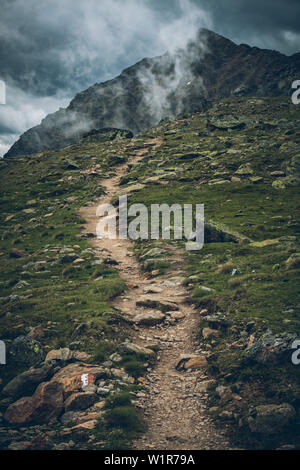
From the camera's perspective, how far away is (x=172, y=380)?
13.2m

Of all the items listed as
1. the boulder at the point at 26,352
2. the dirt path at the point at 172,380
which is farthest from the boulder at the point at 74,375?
the dirt path at the point at 172,380

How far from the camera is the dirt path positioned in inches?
396

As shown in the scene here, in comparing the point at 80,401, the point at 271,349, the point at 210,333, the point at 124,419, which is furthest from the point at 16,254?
the point at 271,349

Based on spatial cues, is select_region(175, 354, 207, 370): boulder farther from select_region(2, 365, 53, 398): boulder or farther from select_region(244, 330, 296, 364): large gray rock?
select_region(2, 365, 53, 398): boulder

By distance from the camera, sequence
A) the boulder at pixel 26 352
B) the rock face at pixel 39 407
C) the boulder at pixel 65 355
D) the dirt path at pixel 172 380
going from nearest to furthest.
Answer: the dirt path at pixel 172 380 → the rock face at pixel 39 407 → the boulder at pixel 65 355 → the boulder at pixel 26 352

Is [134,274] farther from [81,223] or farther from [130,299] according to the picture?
[81,223]

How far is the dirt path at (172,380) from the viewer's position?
1005cm

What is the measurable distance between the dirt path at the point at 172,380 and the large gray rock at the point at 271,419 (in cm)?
113

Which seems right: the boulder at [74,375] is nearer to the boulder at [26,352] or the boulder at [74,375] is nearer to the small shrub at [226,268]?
the boulder at [26,352]

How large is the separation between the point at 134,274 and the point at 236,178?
37.4 metres

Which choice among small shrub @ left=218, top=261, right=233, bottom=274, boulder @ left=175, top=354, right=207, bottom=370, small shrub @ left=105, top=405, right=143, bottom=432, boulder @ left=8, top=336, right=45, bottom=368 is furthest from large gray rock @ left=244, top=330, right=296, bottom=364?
small shrub @ left=218, top=261, right=233, bottom=274

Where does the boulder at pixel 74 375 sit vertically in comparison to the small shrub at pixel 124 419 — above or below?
above

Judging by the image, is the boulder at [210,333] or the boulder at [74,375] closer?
the boulder at [74,375]

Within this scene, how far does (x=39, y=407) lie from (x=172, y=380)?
556 cm
